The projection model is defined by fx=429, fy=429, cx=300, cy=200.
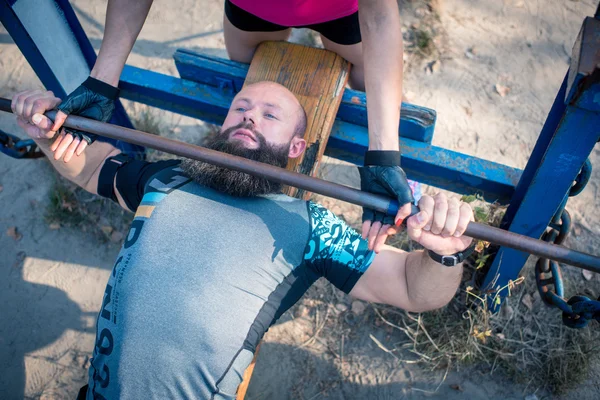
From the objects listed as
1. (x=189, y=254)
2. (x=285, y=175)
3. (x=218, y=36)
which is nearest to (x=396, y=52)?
(x=285, y=175)

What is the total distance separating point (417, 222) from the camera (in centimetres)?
154

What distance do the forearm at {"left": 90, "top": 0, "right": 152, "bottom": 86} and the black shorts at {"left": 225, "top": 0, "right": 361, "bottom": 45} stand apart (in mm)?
449

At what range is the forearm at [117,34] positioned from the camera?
2146 mm

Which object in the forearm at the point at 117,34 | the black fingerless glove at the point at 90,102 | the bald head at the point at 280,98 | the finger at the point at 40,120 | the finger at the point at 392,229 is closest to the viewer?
the finger at the point at 392,229

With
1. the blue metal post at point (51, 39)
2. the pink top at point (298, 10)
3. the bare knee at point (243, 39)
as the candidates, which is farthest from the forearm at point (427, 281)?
the blue metal post at point (51, 39)

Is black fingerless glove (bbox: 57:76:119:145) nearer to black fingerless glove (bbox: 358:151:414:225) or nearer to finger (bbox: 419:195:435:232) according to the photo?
black fingerless glove (bbox: 358:151:414:225)

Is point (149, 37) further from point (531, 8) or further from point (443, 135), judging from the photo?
point (531, 8)

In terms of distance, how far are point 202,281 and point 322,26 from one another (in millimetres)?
1428

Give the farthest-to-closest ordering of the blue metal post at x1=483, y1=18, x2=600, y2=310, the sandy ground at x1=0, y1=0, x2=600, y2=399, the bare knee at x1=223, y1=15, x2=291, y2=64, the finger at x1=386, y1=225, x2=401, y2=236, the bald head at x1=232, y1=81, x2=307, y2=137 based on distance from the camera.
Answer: the sandy ground at x1=0, y1=0, x2=600, y2=399 < the bare knee at x1=223, y1=15, x2=291, y2=64 < the bald head at x1=232, y1=81, x2=307, y2=137 < the finger at x1=386, y1=225, x2=401, y2=236 < the blue metal post at x1=483, y1=18, x2=600, y2=310

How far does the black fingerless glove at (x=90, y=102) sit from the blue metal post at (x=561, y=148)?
2029 mm

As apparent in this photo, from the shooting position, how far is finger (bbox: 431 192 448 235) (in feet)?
4.99

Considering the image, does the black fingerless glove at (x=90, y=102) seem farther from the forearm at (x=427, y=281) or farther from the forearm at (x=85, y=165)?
the forearm at (x=427, y=281)

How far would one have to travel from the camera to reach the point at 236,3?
87.4 inches

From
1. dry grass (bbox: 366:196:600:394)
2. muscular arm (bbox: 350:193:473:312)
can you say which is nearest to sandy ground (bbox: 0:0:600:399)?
dry grass (bbox: 366:196:600:394)
